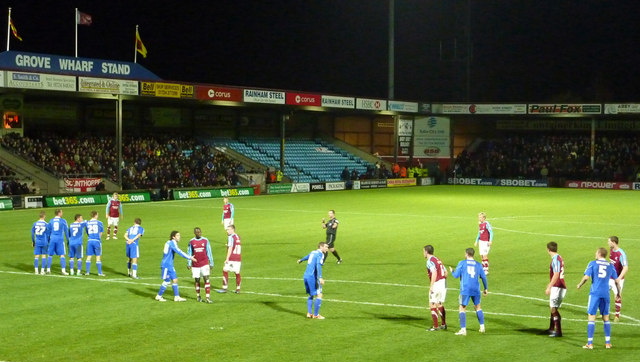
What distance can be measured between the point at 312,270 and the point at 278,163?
47.8 metres

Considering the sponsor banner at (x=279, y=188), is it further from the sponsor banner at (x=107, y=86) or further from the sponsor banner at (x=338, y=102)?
the sponsor banner at (x=107, y=86)

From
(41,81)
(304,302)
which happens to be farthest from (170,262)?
(41,81)

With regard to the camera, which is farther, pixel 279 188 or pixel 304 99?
pixel 304 99

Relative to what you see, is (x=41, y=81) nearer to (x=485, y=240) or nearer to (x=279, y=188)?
(x=279, y=188)

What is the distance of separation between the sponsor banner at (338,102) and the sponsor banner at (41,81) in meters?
22.0

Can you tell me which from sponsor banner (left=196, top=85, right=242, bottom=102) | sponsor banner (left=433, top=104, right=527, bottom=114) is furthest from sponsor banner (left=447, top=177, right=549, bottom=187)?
sponsor banner (left=196, top=85, right=242, bottom=102)

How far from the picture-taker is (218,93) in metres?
54.2

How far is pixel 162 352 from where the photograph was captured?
1379 centimetres

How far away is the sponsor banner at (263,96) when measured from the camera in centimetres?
5575

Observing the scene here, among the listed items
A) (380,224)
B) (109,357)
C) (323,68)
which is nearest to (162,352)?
(109,357)

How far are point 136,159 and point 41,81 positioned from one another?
35.7 feet

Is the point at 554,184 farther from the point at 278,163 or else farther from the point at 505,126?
the point at 278,163

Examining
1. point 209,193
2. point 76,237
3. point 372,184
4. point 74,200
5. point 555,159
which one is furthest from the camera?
point 555,159

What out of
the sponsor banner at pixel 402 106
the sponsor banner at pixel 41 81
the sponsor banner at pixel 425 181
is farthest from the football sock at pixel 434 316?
the sponsor banner at pixel 425 181
